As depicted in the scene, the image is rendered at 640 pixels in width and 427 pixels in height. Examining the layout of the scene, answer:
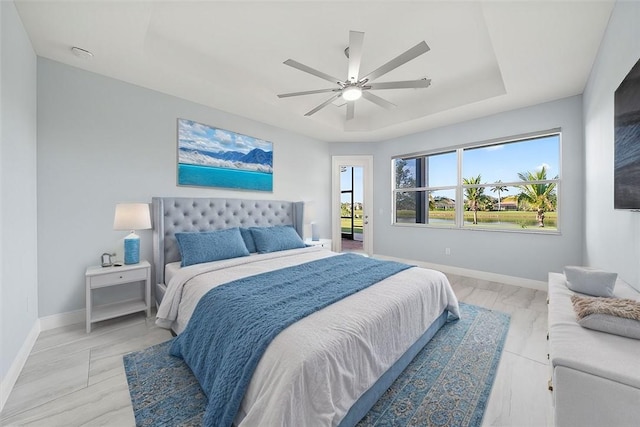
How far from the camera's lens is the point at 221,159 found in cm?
350

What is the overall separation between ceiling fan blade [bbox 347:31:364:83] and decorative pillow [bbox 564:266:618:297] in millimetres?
2260

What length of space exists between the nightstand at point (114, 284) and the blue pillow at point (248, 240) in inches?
43.0

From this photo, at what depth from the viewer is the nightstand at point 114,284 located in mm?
2307

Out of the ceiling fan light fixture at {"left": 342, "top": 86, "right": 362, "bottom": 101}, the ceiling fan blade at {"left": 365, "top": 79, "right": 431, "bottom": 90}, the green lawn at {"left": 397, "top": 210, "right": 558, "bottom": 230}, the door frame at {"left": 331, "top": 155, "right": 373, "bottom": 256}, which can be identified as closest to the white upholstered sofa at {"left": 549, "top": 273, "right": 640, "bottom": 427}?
the ceiling fan blade at {"left": 365, "top": 79, "right": 431, "bottom": 90}

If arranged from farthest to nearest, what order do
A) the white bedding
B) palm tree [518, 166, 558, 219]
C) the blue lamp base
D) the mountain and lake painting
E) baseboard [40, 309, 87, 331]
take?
1. palm tree [518, 166, 558, 219]
2. the mountain and lake painting
3. the blue lamp base
4. baseboard [40, 309, 87, 331]
5. the white bedding

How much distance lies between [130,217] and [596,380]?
3.37 m

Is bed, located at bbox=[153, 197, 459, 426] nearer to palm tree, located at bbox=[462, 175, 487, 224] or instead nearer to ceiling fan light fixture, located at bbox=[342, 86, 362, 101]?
ceiling fan light fixture, located at bbox=[342, 86, 362, 101]

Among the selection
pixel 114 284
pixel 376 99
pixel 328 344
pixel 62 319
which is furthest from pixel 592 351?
pixel 62 319

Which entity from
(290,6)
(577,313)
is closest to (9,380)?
(290,6)

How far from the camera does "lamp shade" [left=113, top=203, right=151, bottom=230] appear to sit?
8.14ft

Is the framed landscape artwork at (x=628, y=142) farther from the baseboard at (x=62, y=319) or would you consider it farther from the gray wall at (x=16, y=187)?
the baseboard at (x=62, y=319)

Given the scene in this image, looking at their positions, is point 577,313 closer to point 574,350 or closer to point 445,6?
point 574,350

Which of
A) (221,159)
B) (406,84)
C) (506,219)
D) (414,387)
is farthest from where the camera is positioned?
(506,219)

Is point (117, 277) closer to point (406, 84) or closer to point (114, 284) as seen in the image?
point (114, 284)
